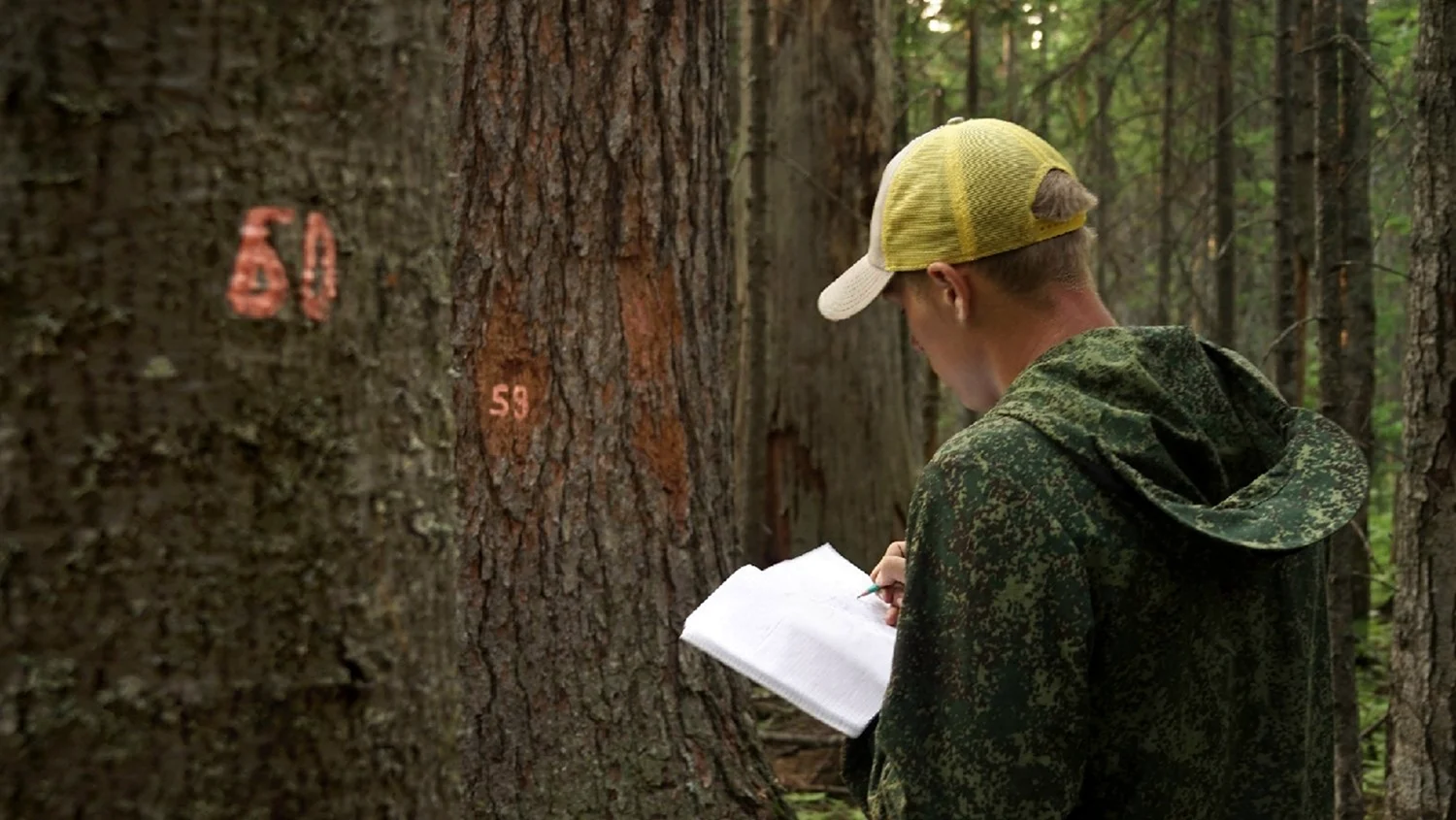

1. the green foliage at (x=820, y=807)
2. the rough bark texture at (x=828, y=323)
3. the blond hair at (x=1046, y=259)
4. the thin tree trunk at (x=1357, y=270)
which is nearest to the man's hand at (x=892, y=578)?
the blond hair at (x=1046, y=259)

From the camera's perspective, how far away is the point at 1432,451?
4.13 meters

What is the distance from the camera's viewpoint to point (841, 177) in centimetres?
853

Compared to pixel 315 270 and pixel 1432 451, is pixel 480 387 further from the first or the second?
pixel 1432 451

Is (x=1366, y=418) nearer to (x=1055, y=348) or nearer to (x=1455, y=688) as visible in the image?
(x=1455, y=688)

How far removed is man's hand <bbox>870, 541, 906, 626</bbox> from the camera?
89.3 inches

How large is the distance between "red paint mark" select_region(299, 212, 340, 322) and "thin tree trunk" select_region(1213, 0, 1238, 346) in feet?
32.0

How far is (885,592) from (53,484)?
133 cm

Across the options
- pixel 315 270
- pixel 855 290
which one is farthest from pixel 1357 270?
pixel 315 270

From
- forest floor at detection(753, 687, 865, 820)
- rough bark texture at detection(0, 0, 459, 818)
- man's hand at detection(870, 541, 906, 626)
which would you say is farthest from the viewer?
forest floor at detection(753, 687, 865, 820)

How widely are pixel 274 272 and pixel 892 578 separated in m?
1.21

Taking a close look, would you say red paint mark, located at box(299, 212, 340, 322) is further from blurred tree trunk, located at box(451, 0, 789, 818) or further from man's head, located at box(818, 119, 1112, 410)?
blurred tree trunk, located at box(451, 0, 789, 818)

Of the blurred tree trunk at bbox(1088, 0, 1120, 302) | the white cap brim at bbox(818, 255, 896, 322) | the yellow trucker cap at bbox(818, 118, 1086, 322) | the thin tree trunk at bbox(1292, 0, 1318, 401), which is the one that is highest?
the blurred tree trunk at bbox(1088, 0, 1120, 302)

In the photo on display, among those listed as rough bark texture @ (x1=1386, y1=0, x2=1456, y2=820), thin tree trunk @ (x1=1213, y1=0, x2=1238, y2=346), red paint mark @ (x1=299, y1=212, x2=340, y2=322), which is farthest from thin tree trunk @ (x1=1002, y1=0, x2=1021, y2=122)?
red paint mark @ (x1=299, y1=212, x2=340, y2=322)

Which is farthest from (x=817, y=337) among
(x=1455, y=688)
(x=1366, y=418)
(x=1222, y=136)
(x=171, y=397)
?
(x=171, y=397)
